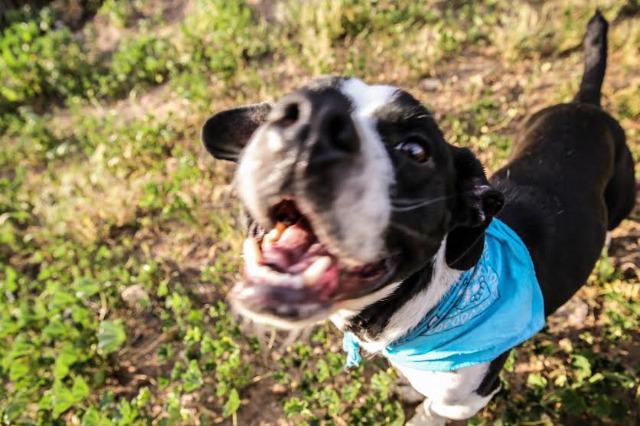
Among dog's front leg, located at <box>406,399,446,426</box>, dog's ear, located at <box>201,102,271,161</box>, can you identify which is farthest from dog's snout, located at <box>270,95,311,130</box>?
dog's front leg, located at <box>406,399,446,426</box>

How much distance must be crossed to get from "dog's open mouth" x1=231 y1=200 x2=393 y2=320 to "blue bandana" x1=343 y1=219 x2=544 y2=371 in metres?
0.73

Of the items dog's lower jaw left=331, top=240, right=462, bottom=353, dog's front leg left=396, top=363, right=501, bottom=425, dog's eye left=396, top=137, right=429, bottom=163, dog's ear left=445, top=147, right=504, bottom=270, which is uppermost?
dog's eye left=396, top=137, right=429, bottom=163

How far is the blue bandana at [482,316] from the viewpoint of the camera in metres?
2.26

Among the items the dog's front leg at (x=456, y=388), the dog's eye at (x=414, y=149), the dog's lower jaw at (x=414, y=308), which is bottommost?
the dog's front leg at (x=456, y=388)

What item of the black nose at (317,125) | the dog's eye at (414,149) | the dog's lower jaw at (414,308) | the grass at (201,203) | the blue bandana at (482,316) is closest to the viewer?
the black nose at (317,125)

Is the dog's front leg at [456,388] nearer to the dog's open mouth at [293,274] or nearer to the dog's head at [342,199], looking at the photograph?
the dog's head at [342,199]

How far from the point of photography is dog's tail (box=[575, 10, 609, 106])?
10.5 ft

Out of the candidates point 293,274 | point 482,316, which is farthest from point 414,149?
point 482,316

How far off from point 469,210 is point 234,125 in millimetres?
1028

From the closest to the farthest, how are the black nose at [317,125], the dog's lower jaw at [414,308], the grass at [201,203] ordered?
the black nose at [317,125] → the dog's lower jaw at [414,308] → the grass at [201,203]

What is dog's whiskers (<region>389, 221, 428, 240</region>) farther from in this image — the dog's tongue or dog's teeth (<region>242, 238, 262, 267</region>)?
dog's teeth (<region>242, 238, 262, 267</region>)

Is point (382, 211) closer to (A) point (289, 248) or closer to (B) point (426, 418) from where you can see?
(A) point (289, 248)

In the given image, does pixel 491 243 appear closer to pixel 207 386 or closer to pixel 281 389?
pixel 281 389

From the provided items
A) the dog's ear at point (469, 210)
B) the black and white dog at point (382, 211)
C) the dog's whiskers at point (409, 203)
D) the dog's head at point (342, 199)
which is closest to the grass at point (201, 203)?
the black and white dog at point (382, 211)
